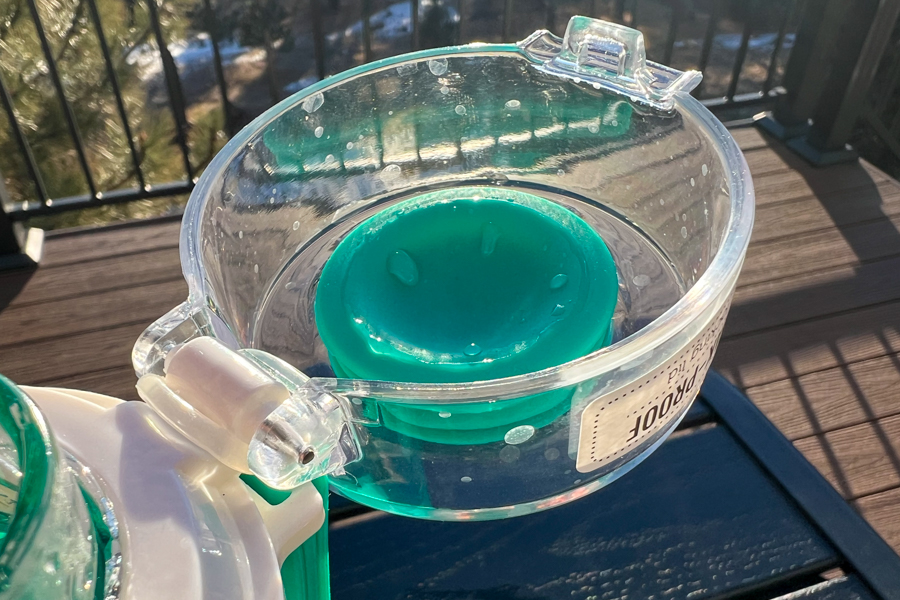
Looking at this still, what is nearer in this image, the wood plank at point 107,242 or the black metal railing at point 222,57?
the wood plank at point 107,242

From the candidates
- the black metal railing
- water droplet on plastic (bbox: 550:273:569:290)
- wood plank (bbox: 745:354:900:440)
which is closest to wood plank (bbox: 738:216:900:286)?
wood plank (bbox: 745:354:900:440)

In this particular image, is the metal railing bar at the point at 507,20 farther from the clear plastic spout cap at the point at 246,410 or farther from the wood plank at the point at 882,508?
the clear plastic spout cap at the point at 246,410

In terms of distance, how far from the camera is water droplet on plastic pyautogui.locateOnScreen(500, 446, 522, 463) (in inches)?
17.0

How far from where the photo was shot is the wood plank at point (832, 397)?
1.06 meters

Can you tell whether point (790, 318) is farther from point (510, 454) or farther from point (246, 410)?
point (246, 410)

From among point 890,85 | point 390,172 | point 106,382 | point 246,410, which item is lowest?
point 890,85

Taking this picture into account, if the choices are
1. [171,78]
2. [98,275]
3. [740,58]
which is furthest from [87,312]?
[740,58]

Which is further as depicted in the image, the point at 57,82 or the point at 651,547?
the point at 57,82

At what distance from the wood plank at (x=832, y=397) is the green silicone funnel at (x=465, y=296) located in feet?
2.24

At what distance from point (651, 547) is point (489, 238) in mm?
262

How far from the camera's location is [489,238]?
547 millimetres

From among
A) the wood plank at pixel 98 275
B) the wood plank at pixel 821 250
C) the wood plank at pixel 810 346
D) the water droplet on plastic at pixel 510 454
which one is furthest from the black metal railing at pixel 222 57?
the water droplet on plastic at pixel 510 454

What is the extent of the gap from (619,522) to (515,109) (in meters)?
0.40

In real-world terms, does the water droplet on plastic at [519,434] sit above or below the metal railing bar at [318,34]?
above
